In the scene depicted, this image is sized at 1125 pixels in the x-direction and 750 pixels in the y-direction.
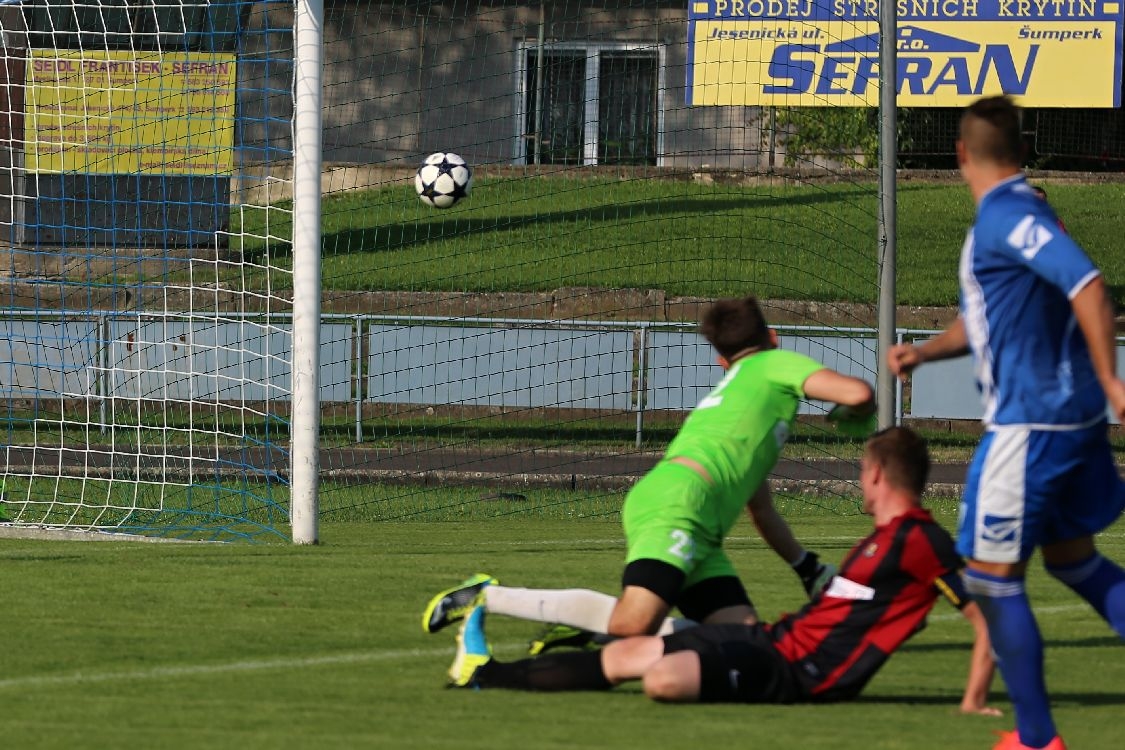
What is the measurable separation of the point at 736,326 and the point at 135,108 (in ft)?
22.7

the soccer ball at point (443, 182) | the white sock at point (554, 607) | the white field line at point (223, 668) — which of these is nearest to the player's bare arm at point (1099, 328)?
the white sock at point (554, 607)

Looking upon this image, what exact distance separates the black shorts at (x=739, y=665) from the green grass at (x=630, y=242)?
40.0ft

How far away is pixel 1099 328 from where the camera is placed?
4410mm

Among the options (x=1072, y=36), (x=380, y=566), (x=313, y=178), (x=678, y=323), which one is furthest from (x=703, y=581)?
(x=1072, y=36)

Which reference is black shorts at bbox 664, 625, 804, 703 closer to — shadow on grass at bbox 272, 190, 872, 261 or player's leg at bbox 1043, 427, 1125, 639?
player's leg at bbox 1043, 427, 1125, 639

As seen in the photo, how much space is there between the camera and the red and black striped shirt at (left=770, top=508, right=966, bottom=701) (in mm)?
5316

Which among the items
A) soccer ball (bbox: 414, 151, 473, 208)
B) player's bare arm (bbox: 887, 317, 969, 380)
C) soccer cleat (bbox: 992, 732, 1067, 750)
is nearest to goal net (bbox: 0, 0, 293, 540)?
soccer ball (bbox: 414, 151, 473, 208)

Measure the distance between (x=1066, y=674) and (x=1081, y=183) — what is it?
2145cm

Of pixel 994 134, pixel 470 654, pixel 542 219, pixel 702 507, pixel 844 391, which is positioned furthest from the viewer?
pixel 542 219

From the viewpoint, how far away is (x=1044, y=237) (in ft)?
15.0

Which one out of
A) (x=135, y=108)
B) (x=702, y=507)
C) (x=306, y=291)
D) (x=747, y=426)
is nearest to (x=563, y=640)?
(x=702, y=507)

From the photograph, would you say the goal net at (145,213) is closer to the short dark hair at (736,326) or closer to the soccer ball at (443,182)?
the soccer ball at (443,182)

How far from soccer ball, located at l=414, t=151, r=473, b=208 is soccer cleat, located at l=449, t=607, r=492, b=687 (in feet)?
21.0

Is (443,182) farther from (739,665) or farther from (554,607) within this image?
(739,665)
